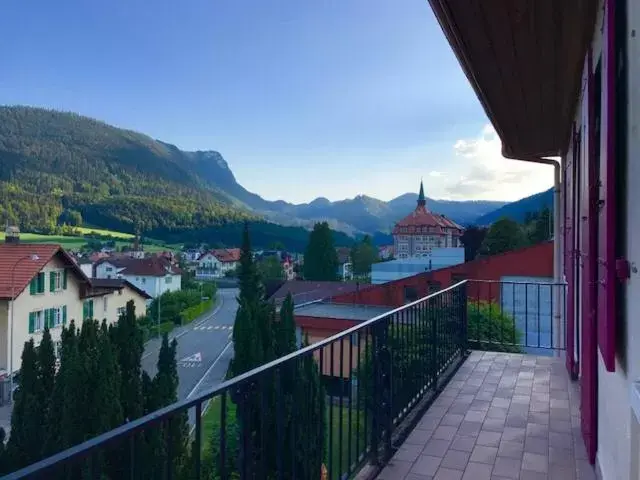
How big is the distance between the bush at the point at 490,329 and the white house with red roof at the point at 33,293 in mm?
18424

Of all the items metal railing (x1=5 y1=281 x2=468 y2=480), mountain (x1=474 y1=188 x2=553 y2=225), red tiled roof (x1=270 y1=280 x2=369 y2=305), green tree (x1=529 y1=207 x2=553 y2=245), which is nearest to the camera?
metal railing (x1=5 y1=281 x2=468 y2=480)

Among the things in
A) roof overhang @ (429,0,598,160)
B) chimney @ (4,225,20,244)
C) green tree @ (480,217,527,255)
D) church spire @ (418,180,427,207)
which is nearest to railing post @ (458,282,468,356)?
roof overhang @ (429,0,598,160)

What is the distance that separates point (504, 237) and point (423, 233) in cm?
3833

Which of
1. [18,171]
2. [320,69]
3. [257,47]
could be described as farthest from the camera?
[18,171]

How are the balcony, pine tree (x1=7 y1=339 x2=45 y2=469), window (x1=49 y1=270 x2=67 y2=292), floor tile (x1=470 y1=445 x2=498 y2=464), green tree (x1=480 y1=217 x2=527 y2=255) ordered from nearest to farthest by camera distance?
the balcony → floor tile (x1=470 y1=445 x2=498 y2=464) → pine tree (x1=7 y1=339 x2=45 y2=469) → window (x1=49 y1=270 x2=67 y2=292) → green tree (x1=480 y1=217 x2=527 y2=255)

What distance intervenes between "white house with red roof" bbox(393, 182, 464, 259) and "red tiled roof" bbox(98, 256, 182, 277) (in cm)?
2966

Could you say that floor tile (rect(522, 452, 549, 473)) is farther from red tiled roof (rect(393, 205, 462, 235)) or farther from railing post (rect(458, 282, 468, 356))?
red tiled roof (rect(393, 205, 462, 235))

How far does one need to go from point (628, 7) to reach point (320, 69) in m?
15.6

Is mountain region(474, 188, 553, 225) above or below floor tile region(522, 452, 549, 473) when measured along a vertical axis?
above

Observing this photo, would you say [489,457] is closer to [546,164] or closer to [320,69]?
[546,164]

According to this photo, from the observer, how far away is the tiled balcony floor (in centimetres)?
257

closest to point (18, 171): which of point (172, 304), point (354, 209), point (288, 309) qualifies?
point (172, 304)

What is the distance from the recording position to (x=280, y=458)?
1.84 metres

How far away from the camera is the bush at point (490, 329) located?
20.8 ft
